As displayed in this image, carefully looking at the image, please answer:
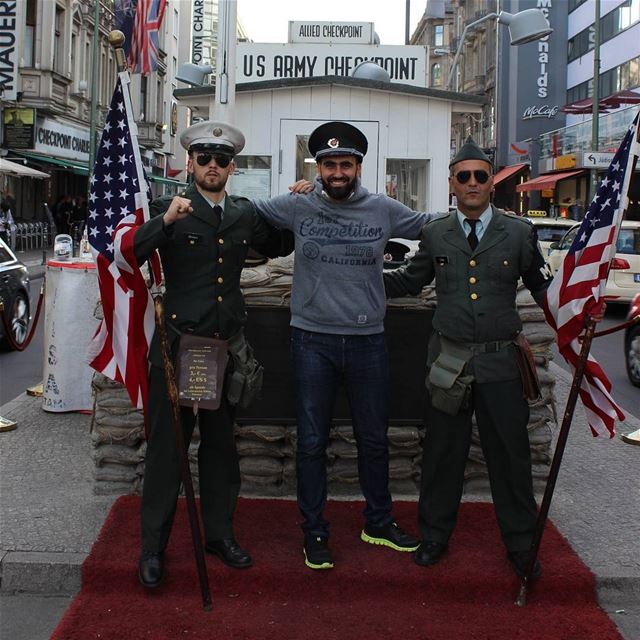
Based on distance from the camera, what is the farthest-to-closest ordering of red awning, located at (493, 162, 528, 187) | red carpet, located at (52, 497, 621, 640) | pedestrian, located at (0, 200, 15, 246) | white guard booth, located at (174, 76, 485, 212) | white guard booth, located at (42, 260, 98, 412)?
1. red awning, located at (493, 162, 528, 187)
2. pedestrian, located at (0, 200, 15, 246)
3. white guard booth, located at (174, 76, 485, 212)
4. white guard booth, located at (42, 260, 98, 412)
5. red carpet, located at (52, 497, 621, 640)

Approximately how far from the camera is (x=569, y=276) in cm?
433

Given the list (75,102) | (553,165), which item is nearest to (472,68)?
(553,165)

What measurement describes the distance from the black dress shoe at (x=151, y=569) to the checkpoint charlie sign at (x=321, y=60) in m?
8.49

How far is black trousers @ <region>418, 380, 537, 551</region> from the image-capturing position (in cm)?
430

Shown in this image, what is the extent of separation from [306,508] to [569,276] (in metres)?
1.71

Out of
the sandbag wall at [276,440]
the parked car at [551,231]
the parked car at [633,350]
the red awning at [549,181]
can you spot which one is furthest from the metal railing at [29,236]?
the sandbag wall at [276,440]

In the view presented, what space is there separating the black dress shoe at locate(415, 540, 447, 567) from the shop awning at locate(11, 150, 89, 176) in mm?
28874

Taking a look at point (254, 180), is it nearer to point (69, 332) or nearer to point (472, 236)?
point (69, 332)

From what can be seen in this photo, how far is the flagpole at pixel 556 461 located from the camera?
4.10 meters

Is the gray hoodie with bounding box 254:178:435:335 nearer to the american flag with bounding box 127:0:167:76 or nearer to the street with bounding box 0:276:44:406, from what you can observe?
the street with bounding box 0:276:44:406

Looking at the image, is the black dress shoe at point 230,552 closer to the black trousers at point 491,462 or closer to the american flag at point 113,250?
the american flag at point 113,250

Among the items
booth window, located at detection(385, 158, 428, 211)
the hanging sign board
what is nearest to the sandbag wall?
booth window, located at detection(385, 158, 428, 211)

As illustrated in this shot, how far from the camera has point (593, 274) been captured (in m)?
4.26

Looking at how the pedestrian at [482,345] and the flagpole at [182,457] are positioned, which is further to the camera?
the pedestrian at [482,345]
